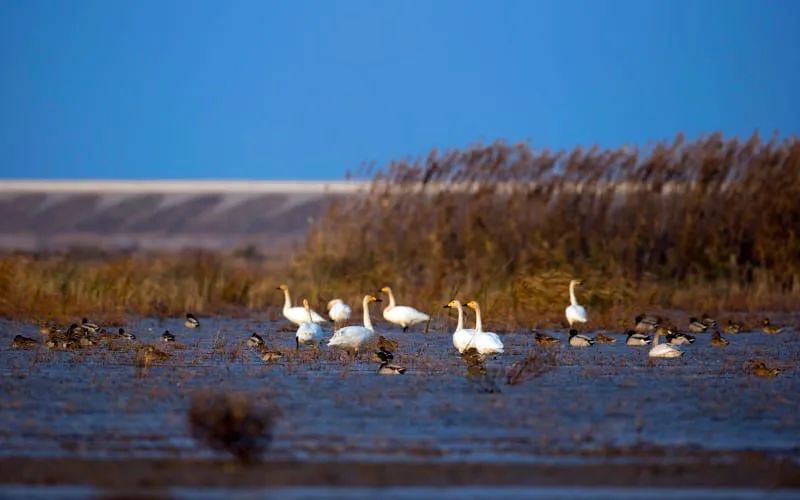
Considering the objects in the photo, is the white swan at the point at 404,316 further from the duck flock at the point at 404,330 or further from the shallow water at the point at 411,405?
the shallow water at the point at 411,405

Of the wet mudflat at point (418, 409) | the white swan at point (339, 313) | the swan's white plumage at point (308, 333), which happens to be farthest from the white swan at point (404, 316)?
the wet mudflat at point (418, 409)

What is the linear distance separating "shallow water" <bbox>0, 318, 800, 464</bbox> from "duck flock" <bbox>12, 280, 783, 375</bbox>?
0.70 feet

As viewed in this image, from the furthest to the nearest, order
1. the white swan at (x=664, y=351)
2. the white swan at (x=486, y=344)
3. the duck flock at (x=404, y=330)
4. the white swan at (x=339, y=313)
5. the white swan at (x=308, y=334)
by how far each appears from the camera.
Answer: the white swan at (x=339, y=313), the white swan at (x=308, y=334), the white swan at (x=664, y=351), the duck flock at (x=404, y=330), the white swan at (x=486, y=344)

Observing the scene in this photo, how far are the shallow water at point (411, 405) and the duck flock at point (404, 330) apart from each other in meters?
0.21

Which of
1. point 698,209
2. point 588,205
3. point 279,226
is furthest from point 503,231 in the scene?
point 279,226

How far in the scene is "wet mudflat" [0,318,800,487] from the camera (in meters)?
10.2

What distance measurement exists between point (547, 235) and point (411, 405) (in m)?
15.2

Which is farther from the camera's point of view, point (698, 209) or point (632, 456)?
point (698, 209)

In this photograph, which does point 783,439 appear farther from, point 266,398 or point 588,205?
point 588,205

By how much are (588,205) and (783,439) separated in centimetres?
1710

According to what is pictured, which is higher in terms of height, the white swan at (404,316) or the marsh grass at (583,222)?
the marsh grass at (583,222)

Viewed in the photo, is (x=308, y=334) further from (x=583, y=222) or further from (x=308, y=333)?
(x=583, y=222)

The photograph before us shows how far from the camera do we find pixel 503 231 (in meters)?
27.4

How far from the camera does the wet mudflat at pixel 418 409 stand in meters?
10.2
